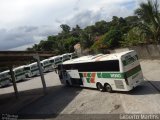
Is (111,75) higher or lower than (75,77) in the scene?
higher

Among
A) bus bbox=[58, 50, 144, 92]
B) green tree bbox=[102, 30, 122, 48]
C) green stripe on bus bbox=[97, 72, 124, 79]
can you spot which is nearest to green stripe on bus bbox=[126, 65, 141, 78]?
bus bbox=[58, 50, 144, 92]

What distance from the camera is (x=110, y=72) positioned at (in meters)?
17.8

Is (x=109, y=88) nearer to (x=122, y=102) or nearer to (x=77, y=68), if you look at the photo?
(x=122, y=102)

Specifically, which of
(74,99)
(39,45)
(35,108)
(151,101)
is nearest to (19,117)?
(35,108)

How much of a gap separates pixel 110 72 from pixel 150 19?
38.4 ft

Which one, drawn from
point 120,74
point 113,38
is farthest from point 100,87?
point 113,38

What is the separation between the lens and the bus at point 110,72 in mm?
16797

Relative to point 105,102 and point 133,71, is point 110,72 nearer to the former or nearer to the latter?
point 133,71

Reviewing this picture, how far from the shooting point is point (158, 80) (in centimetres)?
1898

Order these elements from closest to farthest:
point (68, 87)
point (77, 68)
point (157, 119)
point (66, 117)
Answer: point (157, 119) < point (66, 117) < point (77, 68) < point (68, 87)

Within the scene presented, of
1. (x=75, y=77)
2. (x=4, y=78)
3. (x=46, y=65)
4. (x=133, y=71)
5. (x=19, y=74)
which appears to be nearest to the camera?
(x=133, y=71)

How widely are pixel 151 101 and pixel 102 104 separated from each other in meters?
3.17

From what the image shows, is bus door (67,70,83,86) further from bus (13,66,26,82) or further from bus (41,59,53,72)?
bus (41,59,53,72)

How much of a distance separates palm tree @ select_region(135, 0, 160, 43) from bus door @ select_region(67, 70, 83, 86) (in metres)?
9.64
